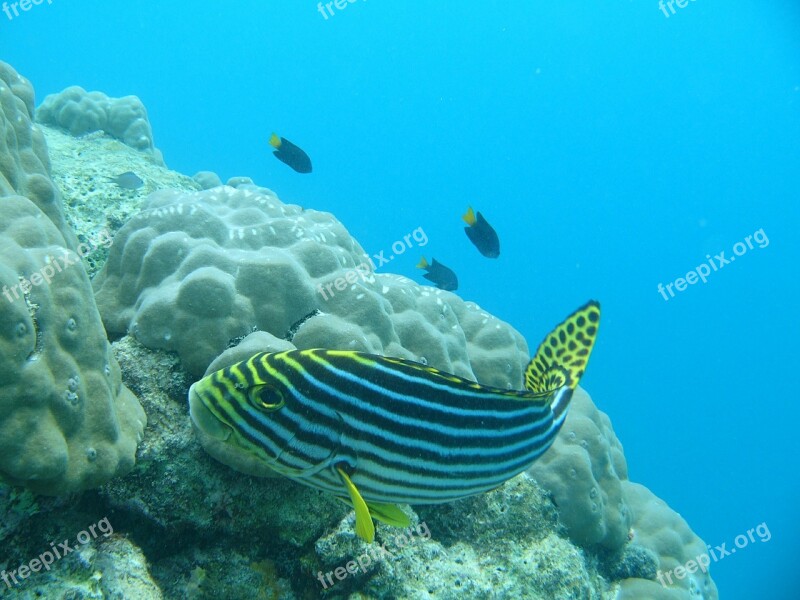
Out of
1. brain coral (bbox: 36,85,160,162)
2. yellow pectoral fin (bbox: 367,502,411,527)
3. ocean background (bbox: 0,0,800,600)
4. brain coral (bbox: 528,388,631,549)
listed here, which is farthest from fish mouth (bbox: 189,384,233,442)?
ocean background (bbox: 0,0,800,600)

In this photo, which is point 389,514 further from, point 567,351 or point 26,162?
point 26,162

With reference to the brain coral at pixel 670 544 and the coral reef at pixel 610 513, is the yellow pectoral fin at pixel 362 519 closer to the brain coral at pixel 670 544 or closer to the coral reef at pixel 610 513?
the coral reef at pixel 610 513

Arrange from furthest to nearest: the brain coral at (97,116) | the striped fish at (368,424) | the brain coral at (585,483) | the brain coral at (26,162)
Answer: the brain coral at (97,116) → the brain coral at (585,483) → the brain coral at (26,162) → the striped fish at (368,424)

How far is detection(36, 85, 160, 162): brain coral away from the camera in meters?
9.45

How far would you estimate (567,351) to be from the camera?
270 centimetres

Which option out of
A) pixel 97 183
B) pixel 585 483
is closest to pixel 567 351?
pixel 585 483

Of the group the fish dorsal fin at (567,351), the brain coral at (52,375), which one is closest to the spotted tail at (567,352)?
the fish dorsal fin at (567,351)

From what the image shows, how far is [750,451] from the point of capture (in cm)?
7025

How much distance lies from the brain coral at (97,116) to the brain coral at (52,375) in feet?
25.7

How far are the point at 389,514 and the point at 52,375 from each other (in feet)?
6.04

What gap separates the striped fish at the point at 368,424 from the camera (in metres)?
1.96

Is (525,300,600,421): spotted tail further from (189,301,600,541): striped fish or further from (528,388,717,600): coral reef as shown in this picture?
(528,388,717,600): coral reef

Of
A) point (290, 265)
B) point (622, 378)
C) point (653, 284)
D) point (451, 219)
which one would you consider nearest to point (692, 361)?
point (622, 378)

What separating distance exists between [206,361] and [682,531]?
22.3 ft
